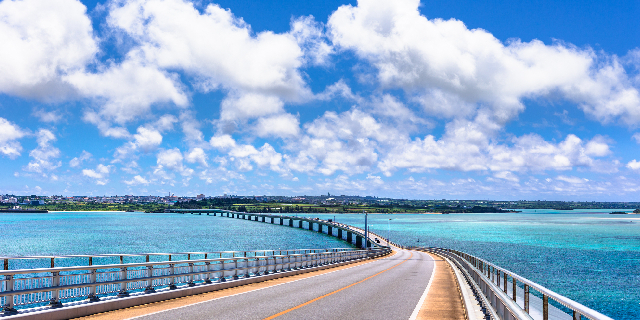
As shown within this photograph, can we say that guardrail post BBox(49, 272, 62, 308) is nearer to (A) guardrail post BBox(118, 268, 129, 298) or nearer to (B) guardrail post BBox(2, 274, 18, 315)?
(B) guardrail post BBox(2, 274, 18, 315)

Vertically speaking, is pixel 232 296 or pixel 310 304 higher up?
pixel 310 304

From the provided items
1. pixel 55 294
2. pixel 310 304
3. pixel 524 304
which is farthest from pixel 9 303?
pixel 524 304

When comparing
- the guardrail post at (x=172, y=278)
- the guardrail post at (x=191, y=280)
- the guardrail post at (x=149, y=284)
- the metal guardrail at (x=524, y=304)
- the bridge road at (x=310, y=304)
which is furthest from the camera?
the guardrail post at (x=191, y=280)

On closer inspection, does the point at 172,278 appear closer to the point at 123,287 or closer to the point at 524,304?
the point at 123,287

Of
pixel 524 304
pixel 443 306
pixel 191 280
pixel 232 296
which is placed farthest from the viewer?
pixel 191 280

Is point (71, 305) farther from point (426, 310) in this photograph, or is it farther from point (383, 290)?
point (383, 290)

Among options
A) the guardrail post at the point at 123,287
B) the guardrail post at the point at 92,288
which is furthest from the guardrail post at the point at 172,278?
the guardrail post at the point at 92,288

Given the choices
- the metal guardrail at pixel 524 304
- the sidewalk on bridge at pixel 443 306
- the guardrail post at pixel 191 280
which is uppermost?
the metal guardrail at pixel 524 304

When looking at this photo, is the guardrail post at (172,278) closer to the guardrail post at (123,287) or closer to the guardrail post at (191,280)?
the guardrail post at (191,280)

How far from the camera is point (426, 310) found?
1505 cm

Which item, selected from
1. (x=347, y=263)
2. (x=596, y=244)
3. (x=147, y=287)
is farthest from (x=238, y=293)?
(x=596, y=244)

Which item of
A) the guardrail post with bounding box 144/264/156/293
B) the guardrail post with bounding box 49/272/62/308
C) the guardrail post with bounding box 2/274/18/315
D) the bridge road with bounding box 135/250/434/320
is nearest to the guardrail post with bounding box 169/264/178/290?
the guardrail post with bounding box 144/264/156/293

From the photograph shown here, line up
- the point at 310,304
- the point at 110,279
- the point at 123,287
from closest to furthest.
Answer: the point at 123,287
the point at 110,279
the point at 310,304

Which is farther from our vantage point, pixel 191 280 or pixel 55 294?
pixel 191 280
